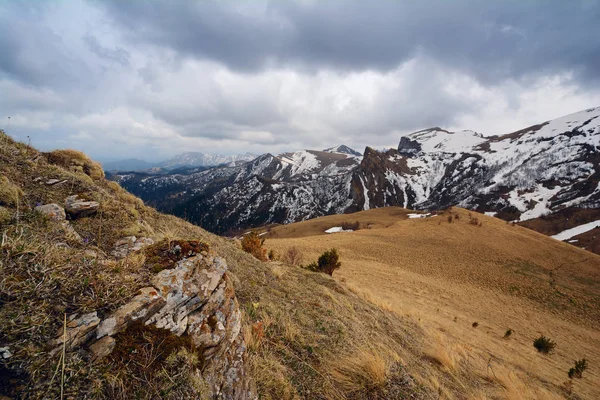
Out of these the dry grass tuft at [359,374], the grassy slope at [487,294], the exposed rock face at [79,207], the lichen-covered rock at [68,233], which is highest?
the exposed rock face at [79,207]

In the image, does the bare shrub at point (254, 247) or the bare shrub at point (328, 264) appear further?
the bare shrub at point (328, 264)

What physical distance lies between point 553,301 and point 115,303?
110 feet

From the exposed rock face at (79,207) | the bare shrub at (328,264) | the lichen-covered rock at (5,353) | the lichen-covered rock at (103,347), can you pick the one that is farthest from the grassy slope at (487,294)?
the exposed rock face at (79,207)

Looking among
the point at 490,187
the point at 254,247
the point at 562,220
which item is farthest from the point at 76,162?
the point at 490,187

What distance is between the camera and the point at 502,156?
183625 mm

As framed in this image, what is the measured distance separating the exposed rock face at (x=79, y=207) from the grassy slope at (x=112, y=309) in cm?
19

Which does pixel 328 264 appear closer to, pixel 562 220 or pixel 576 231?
pixel 576 231

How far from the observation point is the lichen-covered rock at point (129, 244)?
489cm

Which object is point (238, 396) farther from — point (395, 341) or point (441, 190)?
point (441, 190)

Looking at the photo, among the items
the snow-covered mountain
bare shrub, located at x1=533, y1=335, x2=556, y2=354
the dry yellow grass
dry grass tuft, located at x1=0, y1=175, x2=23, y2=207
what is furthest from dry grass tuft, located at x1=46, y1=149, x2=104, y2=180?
the snow-covered mountain

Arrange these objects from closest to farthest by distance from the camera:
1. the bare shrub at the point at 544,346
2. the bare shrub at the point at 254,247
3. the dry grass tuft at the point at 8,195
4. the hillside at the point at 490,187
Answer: the dry grass tuft at the point at 8,195, the bare shrub at the point at 254,247, the bare shrub at the point at 544,346, the hillside at the point at 490,187

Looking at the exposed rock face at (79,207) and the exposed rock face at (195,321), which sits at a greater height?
the exposed rock face at (79,207)

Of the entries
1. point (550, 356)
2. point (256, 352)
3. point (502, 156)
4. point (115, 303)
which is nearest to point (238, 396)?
point (256, 352)

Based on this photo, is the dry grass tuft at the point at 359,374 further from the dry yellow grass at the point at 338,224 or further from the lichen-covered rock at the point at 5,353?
the dry yellow grass at the point at 338,224
